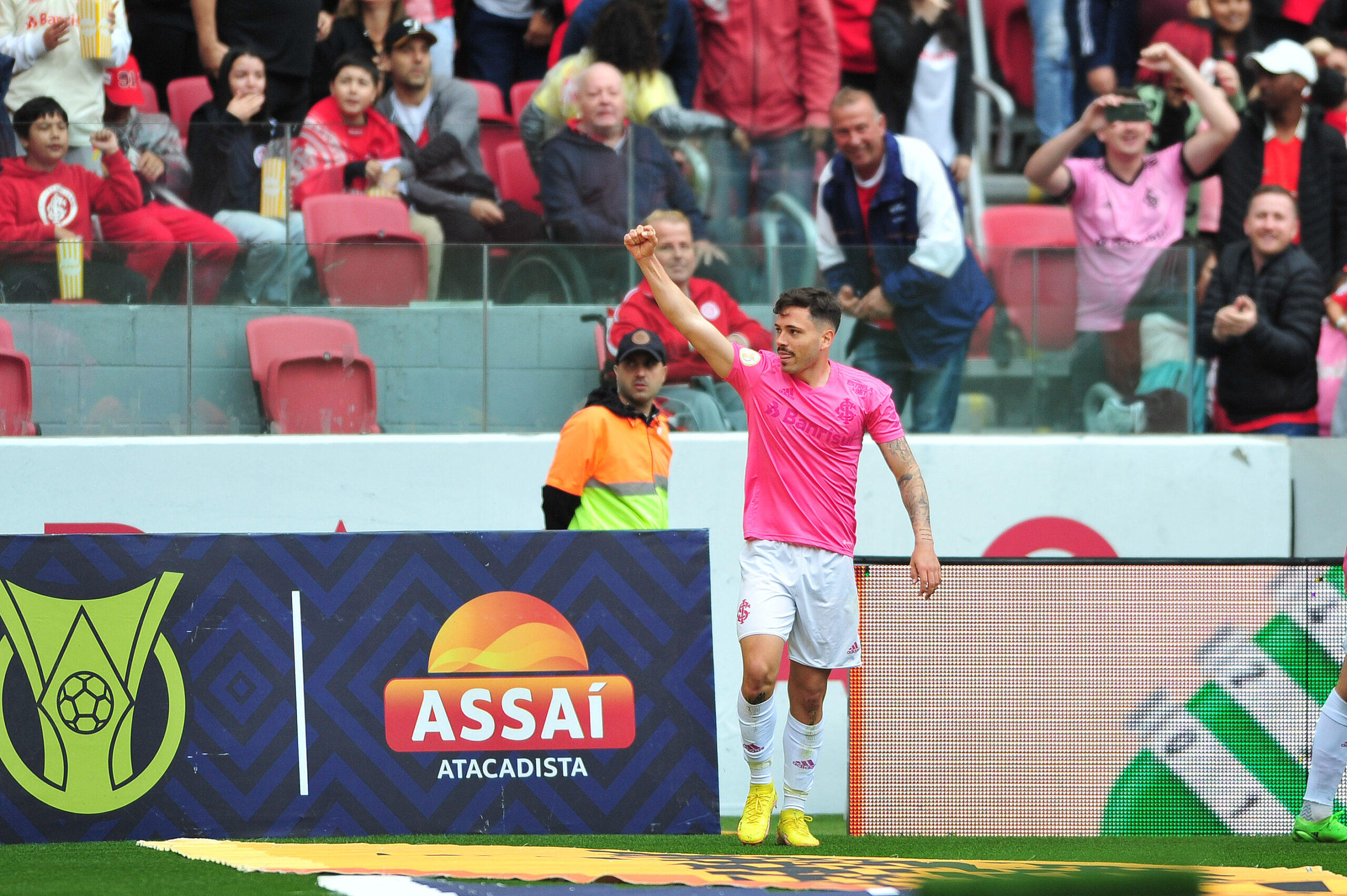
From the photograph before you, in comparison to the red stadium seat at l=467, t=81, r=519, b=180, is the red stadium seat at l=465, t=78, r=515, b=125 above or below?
above

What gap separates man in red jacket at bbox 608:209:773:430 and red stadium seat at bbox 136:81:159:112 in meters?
3.61

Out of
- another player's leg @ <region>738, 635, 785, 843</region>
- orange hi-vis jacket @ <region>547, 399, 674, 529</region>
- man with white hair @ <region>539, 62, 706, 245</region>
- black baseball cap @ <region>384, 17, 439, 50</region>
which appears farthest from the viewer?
black baseball cap @ <region>384, 17, 439, 50</region>

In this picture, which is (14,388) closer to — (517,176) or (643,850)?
(517,176)

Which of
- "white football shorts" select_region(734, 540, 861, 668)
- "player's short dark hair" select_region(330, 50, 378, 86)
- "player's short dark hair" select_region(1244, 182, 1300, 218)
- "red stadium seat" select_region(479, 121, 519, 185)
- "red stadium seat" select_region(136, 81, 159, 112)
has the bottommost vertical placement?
"white football shorts" select_region(734, 540, 861, 668)

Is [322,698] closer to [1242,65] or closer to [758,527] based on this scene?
[758,527]

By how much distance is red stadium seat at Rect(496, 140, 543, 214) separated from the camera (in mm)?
9039

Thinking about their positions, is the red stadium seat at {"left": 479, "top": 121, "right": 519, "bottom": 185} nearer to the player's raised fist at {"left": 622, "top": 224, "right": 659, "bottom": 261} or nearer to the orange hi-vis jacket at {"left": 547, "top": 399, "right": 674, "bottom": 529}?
the orange hi-vis jacket at {"left": 547, "top": 399, "right": 674, "bottom": 529}

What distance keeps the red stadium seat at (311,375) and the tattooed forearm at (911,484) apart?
347 cm

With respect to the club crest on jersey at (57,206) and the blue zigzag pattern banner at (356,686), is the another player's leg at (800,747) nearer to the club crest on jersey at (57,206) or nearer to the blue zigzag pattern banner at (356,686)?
the blue zigzag pattern banner at (356,686)

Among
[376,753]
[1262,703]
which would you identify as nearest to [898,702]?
[1262,703]

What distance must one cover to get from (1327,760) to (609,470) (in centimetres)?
326

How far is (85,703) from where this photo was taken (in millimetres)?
6414

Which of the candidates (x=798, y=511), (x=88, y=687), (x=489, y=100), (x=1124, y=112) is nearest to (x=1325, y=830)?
(x=798, y=511)

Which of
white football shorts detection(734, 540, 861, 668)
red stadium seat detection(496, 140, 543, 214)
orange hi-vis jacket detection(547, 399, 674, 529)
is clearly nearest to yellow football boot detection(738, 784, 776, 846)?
white football shorts detection(734, 540, 861, 668)
